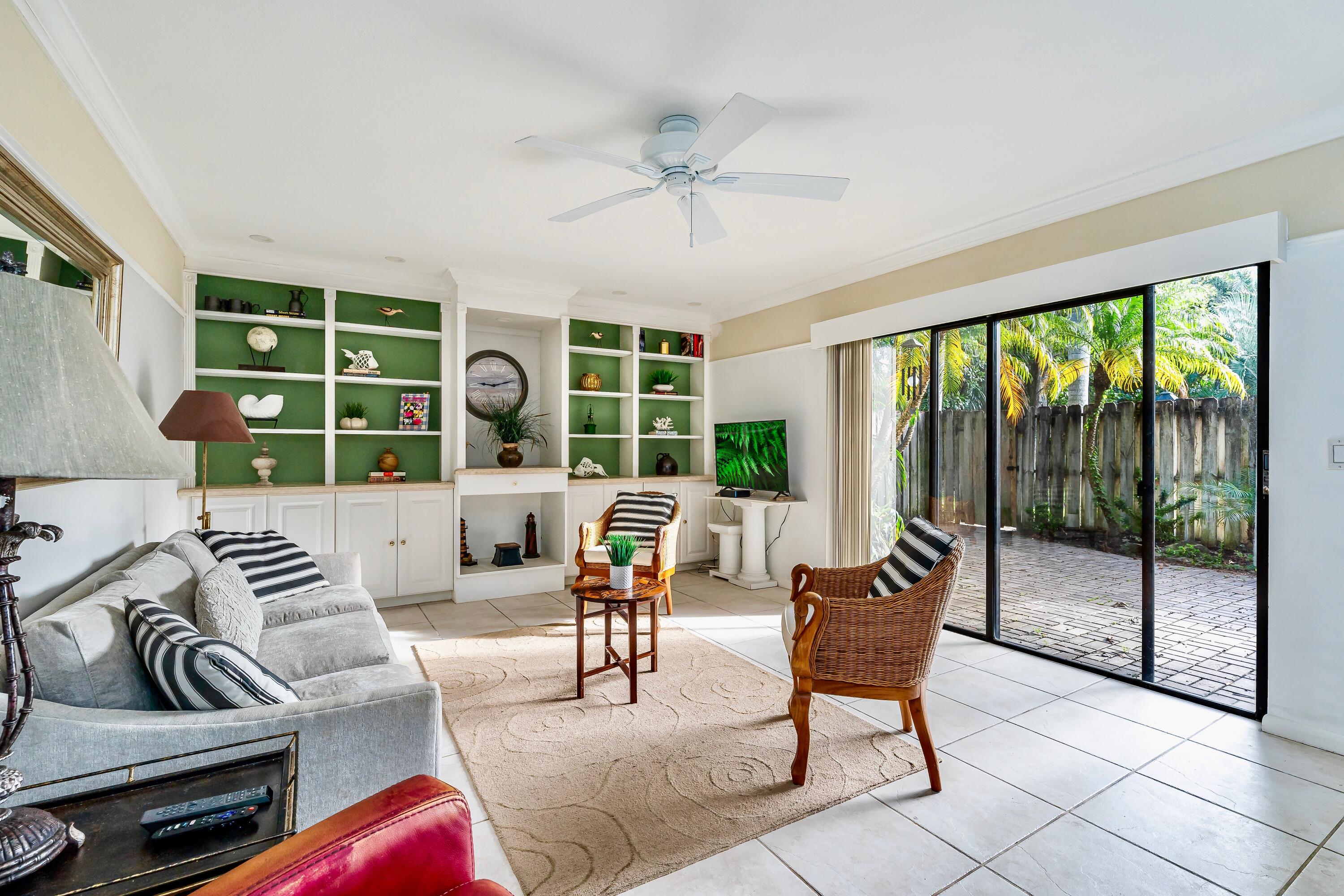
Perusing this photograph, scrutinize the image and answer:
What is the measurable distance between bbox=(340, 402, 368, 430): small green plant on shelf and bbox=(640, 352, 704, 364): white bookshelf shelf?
2.46 m

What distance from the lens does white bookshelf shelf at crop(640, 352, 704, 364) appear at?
6102 mm

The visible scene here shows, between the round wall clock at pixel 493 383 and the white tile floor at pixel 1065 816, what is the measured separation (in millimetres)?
3420

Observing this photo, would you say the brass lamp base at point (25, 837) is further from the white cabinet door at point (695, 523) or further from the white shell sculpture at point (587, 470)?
the white cabinet door at point (695, 523)

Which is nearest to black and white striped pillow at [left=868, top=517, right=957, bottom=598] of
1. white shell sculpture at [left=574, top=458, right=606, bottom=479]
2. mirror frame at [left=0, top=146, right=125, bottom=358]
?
mirror frame at [left=0, top=146, right=125, bottom=358]

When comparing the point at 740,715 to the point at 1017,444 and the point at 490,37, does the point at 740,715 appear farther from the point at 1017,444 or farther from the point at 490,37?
the point at 490,37

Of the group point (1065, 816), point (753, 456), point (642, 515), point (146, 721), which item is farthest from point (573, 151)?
point (753, 456)

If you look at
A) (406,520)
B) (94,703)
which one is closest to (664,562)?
Result: (406,520)

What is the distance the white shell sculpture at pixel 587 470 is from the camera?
228 inches

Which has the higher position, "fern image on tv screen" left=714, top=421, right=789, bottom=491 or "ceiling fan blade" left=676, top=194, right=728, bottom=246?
"ceiling fan blade" left=676, top=194, right=728, bottom=246

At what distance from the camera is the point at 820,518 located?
16.8 ft

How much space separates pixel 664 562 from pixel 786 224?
2294mm

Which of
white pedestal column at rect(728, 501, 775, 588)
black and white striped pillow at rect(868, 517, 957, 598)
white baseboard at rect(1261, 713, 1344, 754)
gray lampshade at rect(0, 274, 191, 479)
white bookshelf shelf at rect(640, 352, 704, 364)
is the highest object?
white bookshelf shelf at rect(640, 352, 704, 364)

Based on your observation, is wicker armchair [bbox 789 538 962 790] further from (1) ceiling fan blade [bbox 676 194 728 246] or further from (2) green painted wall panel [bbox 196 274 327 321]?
(2) green painted wall panel [bbox 196 274 327 321]

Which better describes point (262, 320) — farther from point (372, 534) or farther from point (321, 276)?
point (372, 534)
